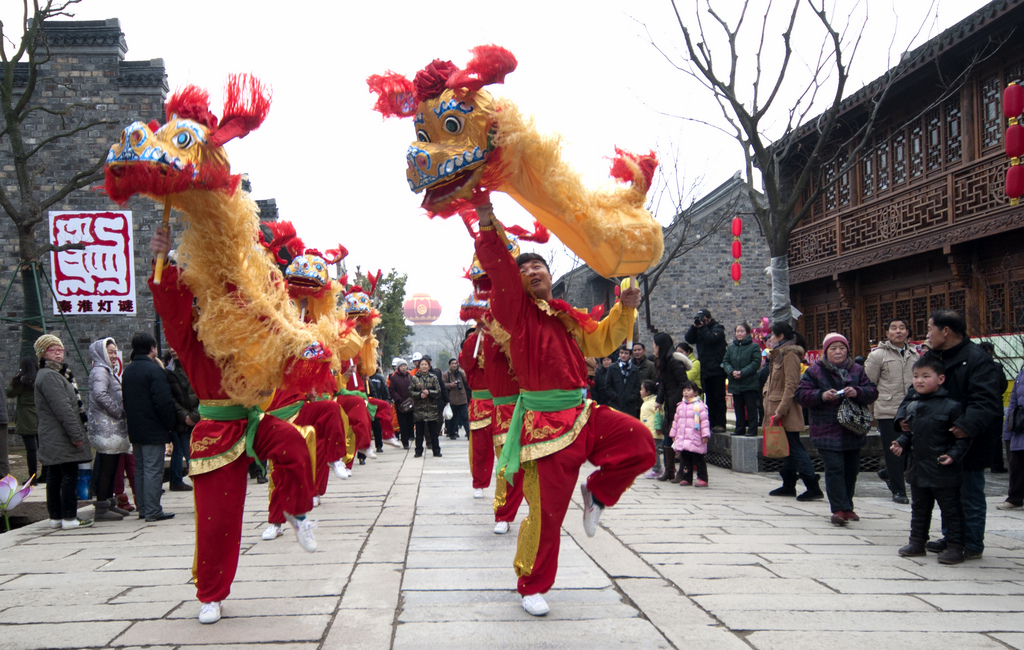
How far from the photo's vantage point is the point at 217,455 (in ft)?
12.5

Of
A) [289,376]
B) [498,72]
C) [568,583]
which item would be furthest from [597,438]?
[498,72]

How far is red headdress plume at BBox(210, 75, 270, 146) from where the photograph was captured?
12.8 feet

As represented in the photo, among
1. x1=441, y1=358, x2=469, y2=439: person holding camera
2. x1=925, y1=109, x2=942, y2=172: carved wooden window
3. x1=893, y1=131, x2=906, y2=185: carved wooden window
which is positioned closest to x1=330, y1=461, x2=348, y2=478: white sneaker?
x1=441, y1=358, x2=469, y2=439: person holding camera

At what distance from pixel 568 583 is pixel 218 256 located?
8.21ft

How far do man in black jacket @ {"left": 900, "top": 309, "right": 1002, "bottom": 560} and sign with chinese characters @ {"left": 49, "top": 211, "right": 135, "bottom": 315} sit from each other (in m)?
11.4

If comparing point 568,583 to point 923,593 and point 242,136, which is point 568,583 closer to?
point 923,593

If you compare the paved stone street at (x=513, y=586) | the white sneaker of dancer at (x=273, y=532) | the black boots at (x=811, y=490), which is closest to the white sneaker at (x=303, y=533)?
the paved stone street at (x=513, y=586)

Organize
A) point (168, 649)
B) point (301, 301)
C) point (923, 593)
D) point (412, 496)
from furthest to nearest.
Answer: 1. point (412, 496)
2. point (301, 301)
3. point (923, 593)
4. point (168, 649)

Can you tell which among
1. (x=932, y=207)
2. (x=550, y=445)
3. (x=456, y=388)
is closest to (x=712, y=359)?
(x=932, y=207)

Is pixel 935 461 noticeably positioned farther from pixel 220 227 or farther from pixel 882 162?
pixel 882 162

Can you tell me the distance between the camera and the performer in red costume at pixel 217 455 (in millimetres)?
3707

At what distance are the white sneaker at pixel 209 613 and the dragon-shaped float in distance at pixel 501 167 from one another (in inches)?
83.0

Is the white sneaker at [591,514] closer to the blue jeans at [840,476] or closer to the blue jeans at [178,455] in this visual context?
the blue jeans at [840,476]

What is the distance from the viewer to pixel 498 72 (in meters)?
3.53
